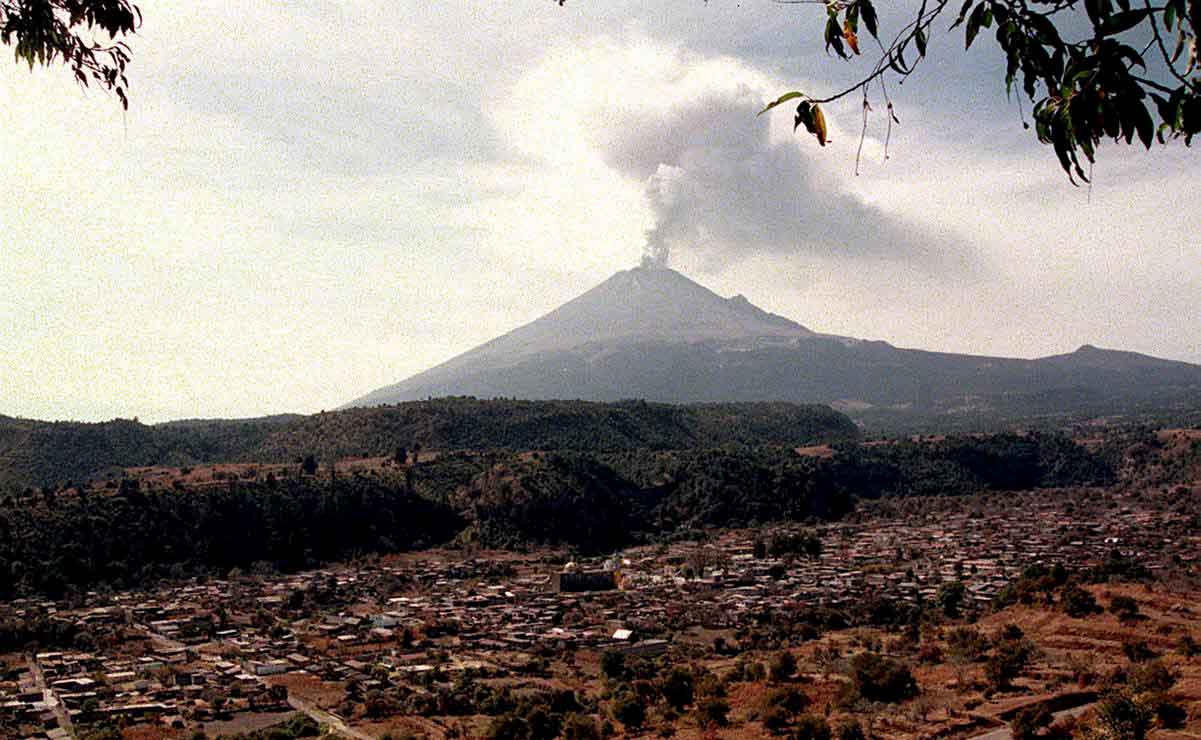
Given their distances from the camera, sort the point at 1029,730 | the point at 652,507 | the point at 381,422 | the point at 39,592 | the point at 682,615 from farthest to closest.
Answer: the point at 381,422, the point at 652,507, the point at 39,592, the point at 682,615, the point at 1029,730

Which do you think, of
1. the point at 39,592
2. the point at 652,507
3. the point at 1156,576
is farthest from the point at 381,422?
the point at 1156,576

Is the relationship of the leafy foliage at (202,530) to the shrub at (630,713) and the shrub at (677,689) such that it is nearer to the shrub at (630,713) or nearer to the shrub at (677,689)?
the shrub at (677,689)

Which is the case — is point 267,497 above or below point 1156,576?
above

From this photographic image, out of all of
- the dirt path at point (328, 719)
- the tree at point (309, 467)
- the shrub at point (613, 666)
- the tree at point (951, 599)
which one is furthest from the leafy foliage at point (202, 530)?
the tree at point (951, 599)

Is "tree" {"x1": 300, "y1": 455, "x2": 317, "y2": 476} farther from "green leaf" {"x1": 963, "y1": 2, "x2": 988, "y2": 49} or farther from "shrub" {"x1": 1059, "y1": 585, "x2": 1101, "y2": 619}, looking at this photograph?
"green leaf" {"x1": 963, "y1": 2, "x2": 988, "y2": 49}

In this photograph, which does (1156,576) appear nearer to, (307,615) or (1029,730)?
(1029,730)

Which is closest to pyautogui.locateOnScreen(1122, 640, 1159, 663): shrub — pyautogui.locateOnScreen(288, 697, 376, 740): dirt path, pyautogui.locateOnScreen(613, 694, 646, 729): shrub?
pyautogui.locateOnScreen(613, 694, 646, 729): shrub

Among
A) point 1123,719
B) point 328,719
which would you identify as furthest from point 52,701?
point 1123,719
